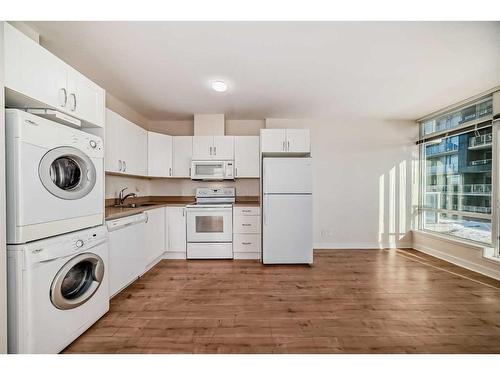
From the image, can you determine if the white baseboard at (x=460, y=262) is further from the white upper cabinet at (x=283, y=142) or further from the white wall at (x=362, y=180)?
the white upper cabinet at (x=283, y=142)

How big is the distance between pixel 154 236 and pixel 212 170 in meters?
1.37

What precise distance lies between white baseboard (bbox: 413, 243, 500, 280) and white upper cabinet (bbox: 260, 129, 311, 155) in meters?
2.72

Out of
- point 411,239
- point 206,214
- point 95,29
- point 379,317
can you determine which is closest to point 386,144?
point 411,239

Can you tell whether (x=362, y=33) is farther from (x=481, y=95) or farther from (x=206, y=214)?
(x=206, y=214)

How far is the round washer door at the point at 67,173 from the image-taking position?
1.43m

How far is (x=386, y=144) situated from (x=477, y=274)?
236 centimetres

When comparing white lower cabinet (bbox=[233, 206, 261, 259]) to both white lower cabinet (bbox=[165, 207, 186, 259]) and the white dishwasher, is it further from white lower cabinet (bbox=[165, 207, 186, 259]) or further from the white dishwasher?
the white dishwasher

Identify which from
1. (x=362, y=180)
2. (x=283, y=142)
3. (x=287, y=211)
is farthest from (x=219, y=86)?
(x=362, y=180)

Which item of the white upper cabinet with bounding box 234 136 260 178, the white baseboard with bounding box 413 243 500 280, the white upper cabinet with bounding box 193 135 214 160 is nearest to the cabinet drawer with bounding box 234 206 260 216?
the white upper cabinet with bounding box 234 136 260 178

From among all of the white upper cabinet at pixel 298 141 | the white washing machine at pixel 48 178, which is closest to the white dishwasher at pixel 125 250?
the white washing machine at pixel 48 178

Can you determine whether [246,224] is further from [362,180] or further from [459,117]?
[459,117]

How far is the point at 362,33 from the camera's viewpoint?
1.77 meters

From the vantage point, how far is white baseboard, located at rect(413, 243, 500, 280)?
9.24 ft

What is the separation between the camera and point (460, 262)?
3215 millimetres
